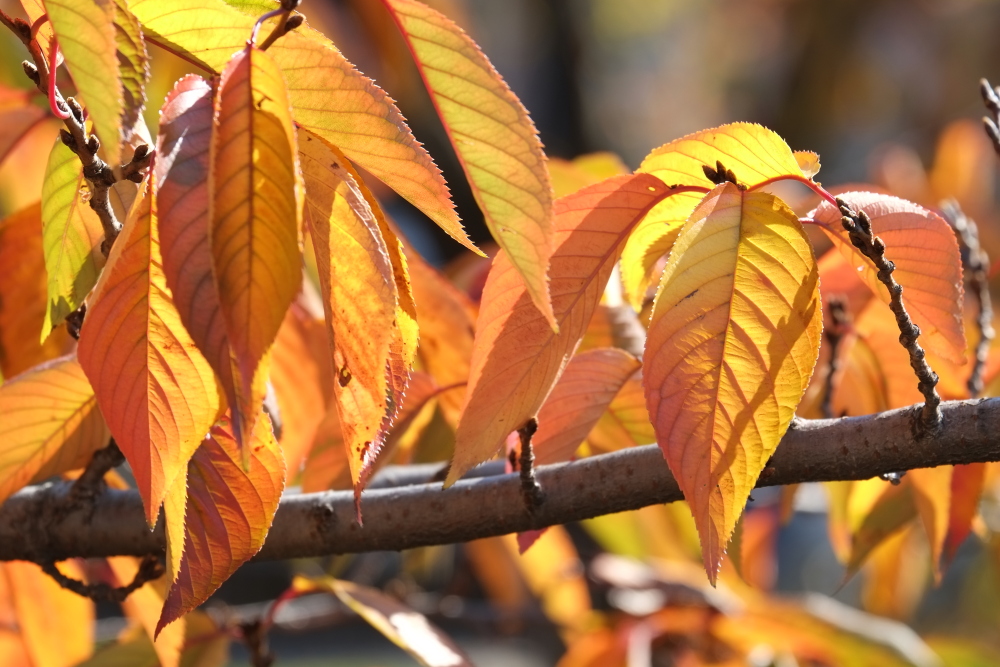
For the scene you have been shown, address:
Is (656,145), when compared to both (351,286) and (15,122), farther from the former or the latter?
(351,286)

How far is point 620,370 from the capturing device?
2.72ft

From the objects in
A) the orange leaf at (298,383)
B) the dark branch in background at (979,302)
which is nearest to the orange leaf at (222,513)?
the orange leaf at (298,383)

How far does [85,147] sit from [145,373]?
0.16 m

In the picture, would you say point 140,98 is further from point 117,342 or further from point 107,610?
point 107,610

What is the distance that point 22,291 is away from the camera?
0.97m

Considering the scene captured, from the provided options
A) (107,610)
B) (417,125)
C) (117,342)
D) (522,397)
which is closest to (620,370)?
(522,397)

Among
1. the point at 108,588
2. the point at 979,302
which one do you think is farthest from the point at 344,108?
the point at 979,302

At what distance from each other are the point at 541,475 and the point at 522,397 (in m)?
0.19

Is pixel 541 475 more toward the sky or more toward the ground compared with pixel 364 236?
more toward the ground

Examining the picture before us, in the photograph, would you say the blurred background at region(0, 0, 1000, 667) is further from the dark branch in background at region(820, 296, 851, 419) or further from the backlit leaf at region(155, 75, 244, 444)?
the backlit leaf at region(155, 75, 244, 444)

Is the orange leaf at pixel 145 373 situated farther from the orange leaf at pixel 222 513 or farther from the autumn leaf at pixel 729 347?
the autumn leaf at pixel 729 347

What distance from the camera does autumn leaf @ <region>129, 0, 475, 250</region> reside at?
20.8 inches

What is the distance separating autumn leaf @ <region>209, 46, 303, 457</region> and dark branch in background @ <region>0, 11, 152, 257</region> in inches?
5.2

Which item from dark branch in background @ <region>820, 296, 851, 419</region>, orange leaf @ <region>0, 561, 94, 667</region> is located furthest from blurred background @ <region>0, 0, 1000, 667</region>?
orange leaf @ <region>0, 561, 94, 667</region>
